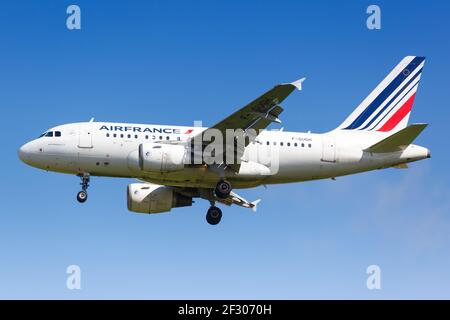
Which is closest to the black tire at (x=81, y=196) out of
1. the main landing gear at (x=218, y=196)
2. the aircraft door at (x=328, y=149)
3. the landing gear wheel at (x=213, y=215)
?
the main landing gear at (x=218, y=196)

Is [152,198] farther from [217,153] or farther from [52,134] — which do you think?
[52,134]

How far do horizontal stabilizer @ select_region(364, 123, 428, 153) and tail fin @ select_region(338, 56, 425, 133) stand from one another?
2.68 m

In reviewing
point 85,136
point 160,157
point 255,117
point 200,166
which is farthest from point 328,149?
point 85,136

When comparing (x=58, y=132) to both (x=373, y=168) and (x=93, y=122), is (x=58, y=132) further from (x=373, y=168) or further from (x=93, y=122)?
(x=373, y=168)

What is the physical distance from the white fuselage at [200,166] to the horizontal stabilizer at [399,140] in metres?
0.31

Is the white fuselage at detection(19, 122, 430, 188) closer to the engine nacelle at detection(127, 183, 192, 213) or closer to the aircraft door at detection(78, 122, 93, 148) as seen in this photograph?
the aircraft door at detection(78, 122, 93, 148)

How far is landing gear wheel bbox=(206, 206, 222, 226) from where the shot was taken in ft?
161

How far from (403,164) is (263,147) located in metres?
7.35

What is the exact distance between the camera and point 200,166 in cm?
4638

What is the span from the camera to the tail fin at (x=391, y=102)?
50.8 meters

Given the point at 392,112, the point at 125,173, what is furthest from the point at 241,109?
the point at 392,112

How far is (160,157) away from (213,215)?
5772 millimetres

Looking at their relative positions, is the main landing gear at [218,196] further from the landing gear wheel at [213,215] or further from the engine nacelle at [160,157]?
the engine nacelle at [160,157]

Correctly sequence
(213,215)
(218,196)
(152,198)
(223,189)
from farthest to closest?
(152,198)
(213,215)
(218,196)
(223,189)
